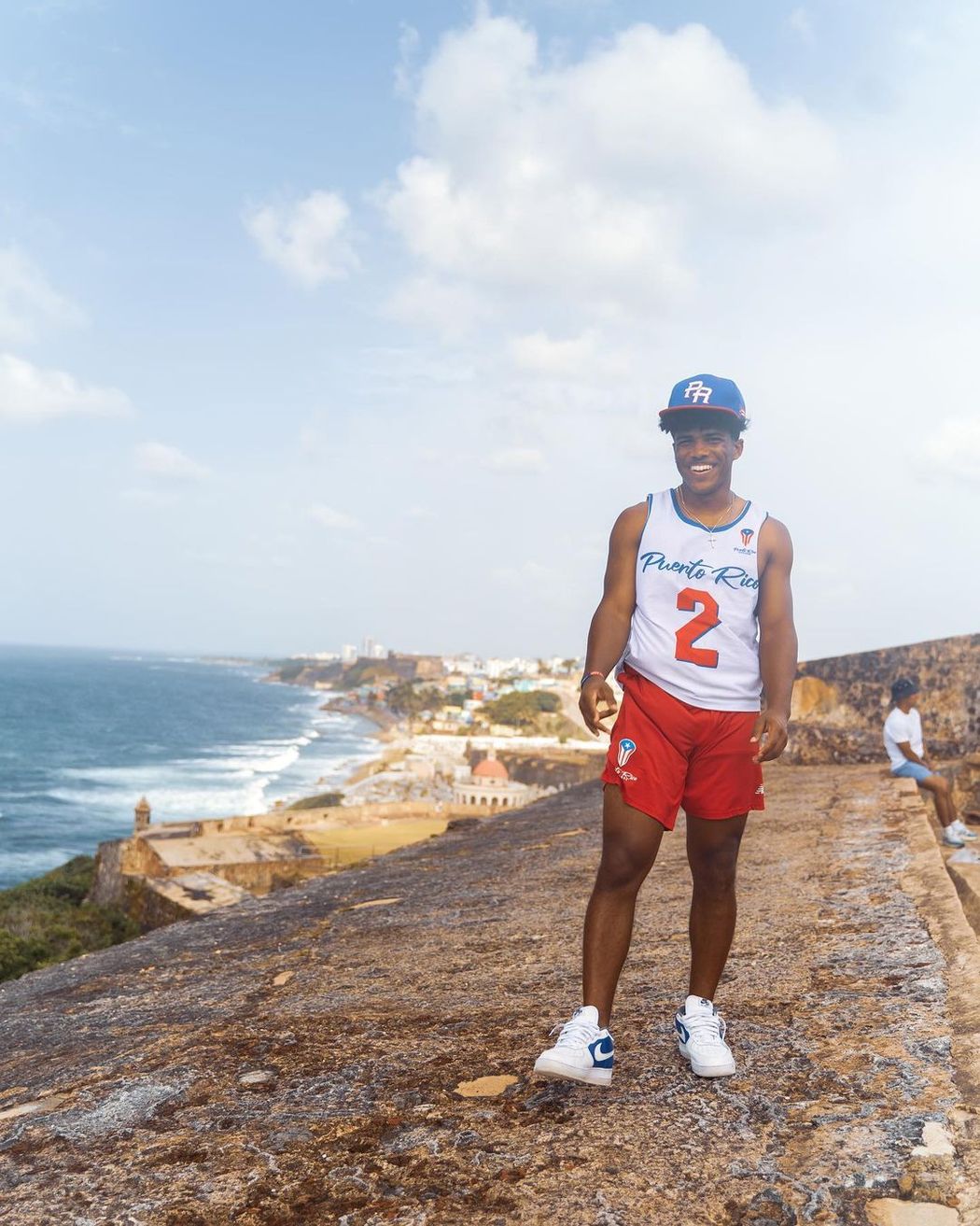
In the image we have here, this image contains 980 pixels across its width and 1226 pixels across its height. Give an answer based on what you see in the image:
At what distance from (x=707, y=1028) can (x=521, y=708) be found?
97.8m

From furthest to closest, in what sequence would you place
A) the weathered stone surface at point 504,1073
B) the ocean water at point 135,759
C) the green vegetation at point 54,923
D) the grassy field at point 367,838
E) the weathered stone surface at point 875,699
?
the ocean water at point 135,759, the grassy field at point 367,838, the green vegetation at point 54,923, the weathered stone surface at point 875,699, the weathered stone surface at point 504,1073

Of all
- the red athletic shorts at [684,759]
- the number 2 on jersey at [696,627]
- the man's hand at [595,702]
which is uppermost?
the number 2 on jersey at [696,627]

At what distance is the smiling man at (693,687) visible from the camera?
231 centimetres

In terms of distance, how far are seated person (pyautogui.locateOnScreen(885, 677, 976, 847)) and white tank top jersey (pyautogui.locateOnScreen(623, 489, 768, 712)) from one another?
4.00m

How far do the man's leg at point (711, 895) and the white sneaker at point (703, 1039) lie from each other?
65 millimetres

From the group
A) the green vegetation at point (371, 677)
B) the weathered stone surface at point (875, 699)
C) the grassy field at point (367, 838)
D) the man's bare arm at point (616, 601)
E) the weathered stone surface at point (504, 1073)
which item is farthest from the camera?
the green vegetation at point (371, 677)

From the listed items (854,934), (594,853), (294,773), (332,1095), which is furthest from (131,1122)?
(294,773)

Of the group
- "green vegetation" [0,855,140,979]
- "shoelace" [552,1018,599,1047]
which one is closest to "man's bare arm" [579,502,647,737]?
"shoelace" [552,1018,599,1047]

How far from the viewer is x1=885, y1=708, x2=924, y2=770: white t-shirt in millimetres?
6090

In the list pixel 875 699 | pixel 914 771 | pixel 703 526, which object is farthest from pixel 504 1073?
pixel 875 699

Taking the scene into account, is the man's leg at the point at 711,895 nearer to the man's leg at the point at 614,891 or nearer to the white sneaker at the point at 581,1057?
the man's leg at the point at 614,891

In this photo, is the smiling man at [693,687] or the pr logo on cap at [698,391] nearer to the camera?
the smiling man at [693,687]

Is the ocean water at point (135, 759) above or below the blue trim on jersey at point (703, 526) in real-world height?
below

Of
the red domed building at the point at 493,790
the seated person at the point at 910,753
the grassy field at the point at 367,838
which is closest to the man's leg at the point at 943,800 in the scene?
the seated person at the point at 910,753
